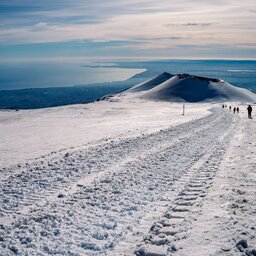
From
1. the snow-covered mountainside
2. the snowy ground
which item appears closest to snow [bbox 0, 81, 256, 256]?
the snowy ground

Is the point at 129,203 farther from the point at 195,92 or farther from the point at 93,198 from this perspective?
the point at 195,92

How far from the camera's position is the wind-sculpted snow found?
21.6ft

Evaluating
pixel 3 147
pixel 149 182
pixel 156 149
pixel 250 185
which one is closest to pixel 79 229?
pixel 149 182

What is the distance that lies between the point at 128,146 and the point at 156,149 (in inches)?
64.4

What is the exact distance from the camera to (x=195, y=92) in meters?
144

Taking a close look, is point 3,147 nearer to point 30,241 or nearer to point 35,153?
point 35,153

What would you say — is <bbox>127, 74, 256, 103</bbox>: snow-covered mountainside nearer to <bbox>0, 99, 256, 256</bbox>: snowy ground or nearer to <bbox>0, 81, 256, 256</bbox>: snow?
<bbox>0, 81, 256, 256</bbox>: snow

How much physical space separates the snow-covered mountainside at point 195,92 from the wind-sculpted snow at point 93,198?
118076 mm

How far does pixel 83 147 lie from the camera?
18344 millimetres

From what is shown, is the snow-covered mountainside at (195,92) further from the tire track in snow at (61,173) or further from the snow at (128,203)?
the snow at (128,203)

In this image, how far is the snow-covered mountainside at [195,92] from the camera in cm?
13621

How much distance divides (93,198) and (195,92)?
138m

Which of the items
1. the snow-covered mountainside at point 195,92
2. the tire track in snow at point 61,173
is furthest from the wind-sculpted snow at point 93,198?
the snow-covered mountainside at point 195,92

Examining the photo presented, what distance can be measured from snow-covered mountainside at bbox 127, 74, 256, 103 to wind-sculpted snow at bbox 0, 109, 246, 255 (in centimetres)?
11808
